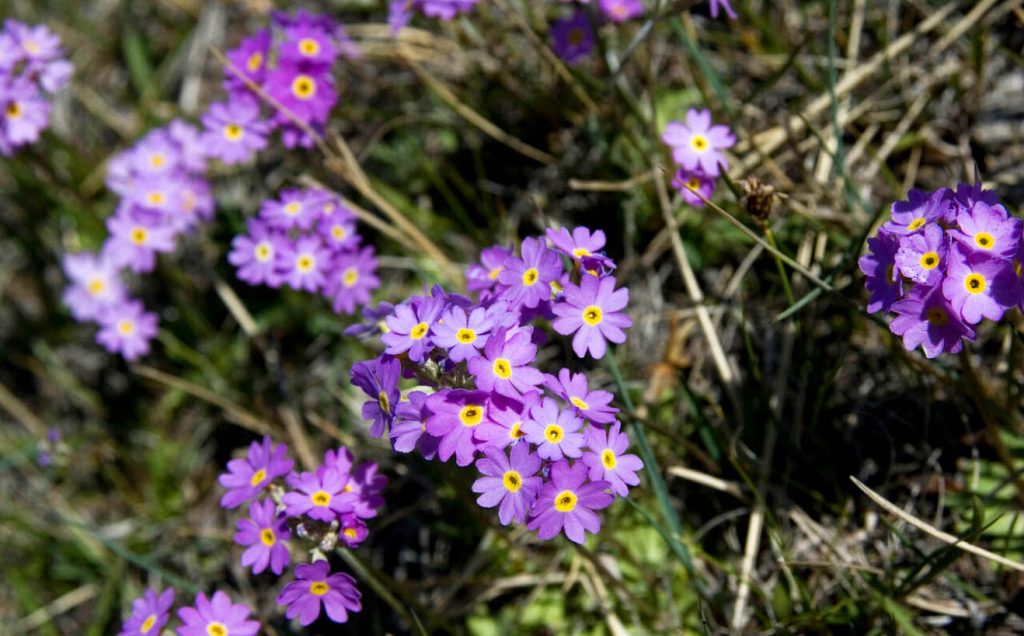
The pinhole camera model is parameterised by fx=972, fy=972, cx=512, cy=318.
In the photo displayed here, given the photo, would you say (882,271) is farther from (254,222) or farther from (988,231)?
(254,222)

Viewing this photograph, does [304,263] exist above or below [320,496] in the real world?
above

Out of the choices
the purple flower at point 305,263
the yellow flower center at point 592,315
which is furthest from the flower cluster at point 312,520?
the purple flower at point 305,263

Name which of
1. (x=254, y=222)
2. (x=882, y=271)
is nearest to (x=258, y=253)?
(x=254, y=222)

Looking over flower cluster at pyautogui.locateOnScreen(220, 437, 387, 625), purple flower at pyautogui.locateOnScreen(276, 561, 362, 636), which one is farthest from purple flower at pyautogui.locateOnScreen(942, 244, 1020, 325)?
purple flower at pyautogui.locateOnScreen(276, 561, 362, 636)

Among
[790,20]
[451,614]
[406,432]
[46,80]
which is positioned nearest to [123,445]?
[46,80]

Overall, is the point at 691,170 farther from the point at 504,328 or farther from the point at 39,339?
the point at 39,339

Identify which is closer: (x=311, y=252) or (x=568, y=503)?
(x=568, y=503)

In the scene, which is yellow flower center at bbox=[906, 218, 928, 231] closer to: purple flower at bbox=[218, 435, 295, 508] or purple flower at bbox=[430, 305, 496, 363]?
purple flower at bbox=[430, 305, 496, 363]
